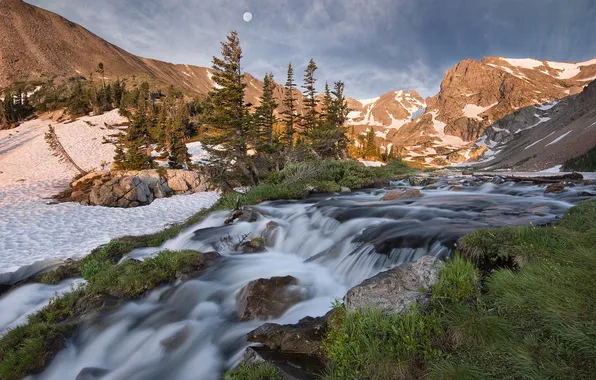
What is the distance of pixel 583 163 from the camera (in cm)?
3272

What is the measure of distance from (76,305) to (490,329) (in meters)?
7.86

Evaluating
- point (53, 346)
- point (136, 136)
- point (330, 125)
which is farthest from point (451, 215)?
point (136, 136)

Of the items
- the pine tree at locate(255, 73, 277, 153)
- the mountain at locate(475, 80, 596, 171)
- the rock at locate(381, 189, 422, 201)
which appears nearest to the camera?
the rock at locate(381, 189, 422, 201)

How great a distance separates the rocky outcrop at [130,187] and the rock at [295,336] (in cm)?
2451

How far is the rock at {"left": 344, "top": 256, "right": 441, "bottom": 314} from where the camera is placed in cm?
390

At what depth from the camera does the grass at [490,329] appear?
8.93 feet

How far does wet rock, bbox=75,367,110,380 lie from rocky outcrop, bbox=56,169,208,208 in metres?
22.8

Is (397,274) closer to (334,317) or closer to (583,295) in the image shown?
(334,317)

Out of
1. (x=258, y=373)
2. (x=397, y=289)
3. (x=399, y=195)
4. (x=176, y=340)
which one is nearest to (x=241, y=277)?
(x=176, y=340)

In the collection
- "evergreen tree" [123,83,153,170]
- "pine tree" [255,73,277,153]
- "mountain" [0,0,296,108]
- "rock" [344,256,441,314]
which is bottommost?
"rock" [344,256,441,314]

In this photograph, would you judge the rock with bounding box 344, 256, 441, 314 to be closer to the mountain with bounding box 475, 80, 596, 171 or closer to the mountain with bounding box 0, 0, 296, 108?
the mountain with bounding box 475, 80, 596, 171

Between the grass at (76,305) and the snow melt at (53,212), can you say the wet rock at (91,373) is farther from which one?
the snow melt at (53,212)

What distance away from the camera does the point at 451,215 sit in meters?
9.92

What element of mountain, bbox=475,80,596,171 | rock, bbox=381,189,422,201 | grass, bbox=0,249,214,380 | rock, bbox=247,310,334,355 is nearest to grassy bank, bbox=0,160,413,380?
grass, bbox=0,249,214,380
